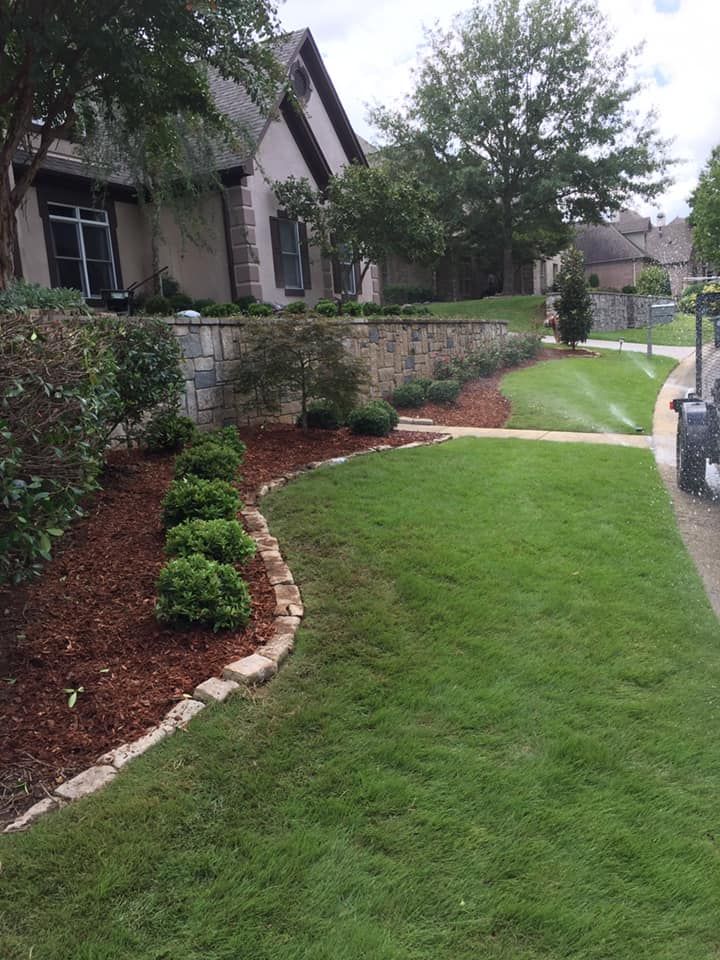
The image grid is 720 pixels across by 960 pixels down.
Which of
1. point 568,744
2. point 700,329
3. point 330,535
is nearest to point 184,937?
→ point 568,744

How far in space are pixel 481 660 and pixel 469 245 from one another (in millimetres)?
31539

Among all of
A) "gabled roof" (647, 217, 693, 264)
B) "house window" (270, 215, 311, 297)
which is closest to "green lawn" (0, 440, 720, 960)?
"house window" (270, 215, 311, 297)

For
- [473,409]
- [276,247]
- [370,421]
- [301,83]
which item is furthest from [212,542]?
[301,83]

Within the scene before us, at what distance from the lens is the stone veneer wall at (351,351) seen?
7.69 meters

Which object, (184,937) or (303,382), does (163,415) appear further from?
(184,937)

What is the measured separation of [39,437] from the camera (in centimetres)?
322

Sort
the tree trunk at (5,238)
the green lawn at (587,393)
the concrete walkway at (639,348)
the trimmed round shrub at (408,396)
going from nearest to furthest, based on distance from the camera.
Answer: the tree trunk at (5,238)
the green lawn at (587,393)
the trimmed round shrub at (408,396)
the concrete walkway at (639,348)

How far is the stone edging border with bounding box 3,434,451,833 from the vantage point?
263cm

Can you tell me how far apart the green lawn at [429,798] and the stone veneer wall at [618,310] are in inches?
951

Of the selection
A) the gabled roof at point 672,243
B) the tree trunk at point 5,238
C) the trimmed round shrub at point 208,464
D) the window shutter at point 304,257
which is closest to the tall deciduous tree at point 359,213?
the window shutter at point 304,257

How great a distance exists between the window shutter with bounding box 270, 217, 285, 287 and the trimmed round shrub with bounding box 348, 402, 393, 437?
28.9ft

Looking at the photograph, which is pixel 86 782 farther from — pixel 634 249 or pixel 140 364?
→ pixel 634 249

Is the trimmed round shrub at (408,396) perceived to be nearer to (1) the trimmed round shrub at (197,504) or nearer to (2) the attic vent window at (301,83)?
(1) the trimmed round shrub at (197,504)

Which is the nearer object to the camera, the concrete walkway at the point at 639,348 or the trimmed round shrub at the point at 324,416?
the trimmed round shrub at the point at 324,416
